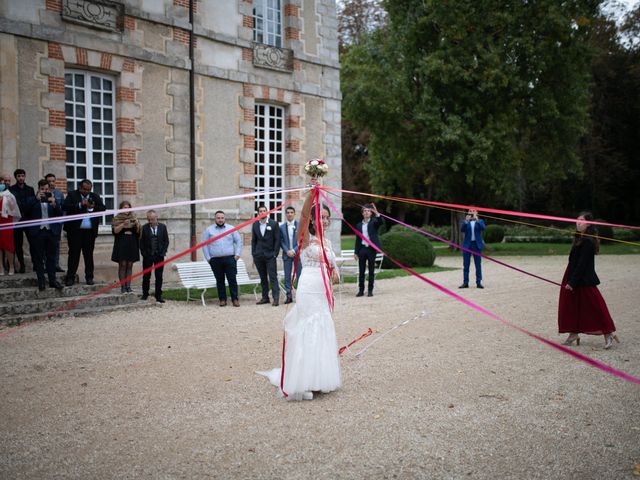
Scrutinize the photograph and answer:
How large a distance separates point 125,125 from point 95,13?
8.37ft

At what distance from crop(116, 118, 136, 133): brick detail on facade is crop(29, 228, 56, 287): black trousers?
4168 millimetres

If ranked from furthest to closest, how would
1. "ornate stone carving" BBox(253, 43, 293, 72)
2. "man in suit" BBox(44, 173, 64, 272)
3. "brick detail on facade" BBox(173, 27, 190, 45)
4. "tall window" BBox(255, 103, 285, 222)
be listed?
1. "tall window" BBox(255, 103, 285, 222)
2. "ornate stone carving" BBox(253, 43, 293, 72)
3. "brick detail on facade" BBox(173, 27, 190, 45)
4. "man in suit" BBox(44, 173, 64, 272)

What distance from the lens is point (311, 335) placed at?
5.75 meters

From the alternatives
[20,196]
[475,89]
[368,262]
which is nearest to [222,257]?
[368,262]

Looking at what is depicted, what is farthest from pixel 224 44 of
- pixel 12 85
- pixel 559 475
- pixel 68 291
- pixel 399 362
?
pixel 559 475

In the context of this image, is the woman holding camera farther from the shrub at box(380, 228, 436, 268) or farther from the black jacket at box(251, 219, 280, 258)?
the shrub at box(380, 228, 436, 268)

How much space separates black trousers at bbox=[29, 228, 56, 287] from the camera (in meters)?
10.4

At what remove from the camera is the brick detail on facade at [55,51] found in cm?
1271

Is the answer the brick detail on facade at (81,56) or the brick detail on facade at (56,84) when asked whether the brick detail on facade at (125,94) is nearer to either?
the brick detail on facade at (81,56)

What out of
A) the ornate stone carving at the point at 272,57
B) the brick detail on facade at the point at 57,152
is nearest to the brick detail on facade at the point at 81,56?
the brick detail on facade at the point at 57,152

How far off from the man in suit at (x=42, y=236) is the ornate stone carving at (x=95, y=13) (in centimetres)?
446

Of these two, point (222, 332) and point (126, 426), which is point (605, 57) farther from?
point (126, 426)

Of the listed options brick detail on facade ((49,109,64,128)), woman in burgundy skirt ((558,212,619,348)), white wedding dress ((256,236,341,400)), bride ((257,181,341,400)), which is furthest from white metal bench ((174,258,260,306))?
woman in burgundy skirt ((558,212,619,348))

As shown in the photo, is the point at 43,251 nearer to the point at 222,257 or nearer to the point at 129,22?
the point at 222,257
